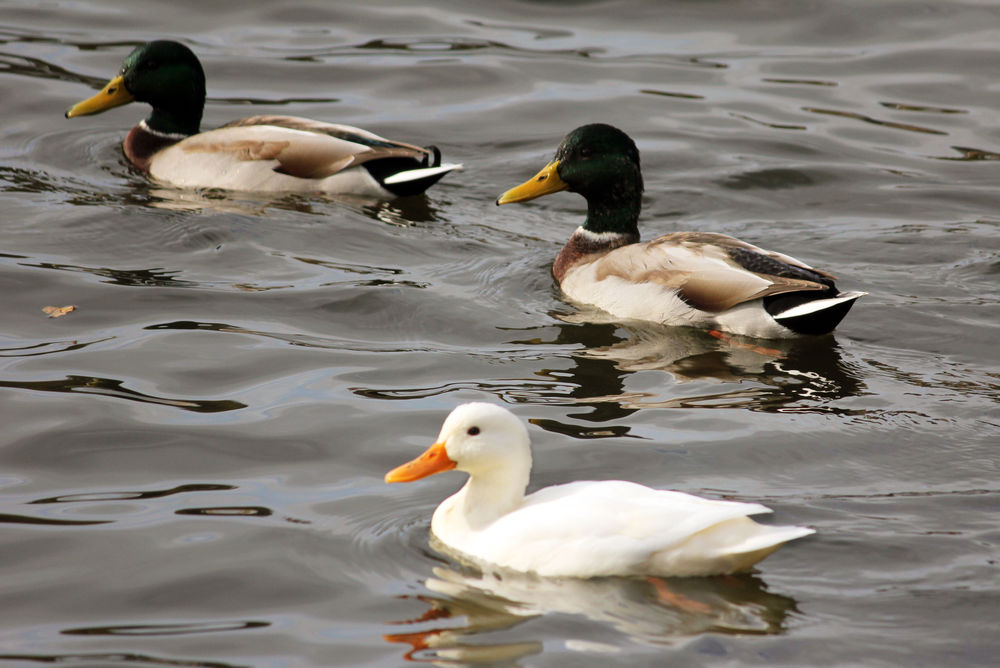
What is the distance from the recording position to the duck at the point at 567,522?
5199 millimetres

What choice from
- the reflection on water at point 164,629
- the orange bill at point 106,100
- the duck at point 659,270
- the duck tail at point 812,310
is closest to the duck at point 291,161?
the orange bill at point 106,100

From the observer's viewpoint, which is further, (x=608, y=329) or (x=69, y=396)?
(x=608, y=329)

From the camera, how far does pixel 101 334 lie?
8.24m

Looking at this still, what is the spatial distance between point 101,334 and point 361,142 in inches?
143

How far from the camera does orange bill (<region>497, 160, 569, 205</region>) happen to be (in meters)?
10.0

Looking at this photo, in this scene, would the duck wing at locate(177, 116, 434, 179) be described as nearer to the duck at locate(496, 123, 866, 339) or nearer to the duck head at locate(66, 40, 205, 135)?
the duck head at locate(66, 40, 205, 135)

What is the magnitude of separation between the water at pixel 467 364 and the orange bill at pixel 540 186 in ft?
1.39

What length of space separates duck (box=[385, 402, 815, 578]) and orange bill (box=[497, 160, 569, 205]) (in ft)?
15.2

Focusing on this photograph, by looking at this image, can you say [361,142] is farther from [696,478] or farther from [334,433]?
[696,478]

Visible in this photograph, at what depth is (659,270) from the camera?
895cm

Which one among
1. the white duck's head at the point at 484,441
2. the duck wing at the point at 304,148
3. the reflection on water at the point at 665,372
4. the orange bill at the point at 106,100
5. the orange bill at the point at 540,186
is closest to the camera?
the white duck's head at the point at 484,441

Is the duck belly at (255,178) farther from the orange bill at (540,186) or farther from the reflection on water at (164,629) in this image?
the reflection on water at (164,629)

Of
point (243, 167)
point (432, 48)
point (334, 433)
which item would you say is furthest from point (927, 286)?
point (432, 48)

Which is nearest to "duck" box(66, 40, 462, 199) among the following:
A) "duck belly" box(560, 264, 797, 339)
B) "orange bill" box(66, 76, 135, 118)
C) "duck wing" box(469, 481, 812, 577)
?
"orange bill" box(66, 76, 135, 118)
